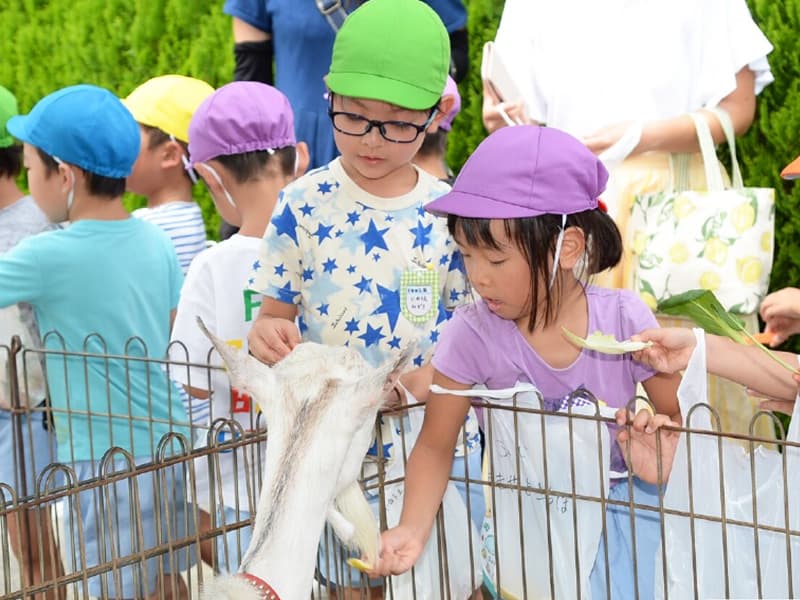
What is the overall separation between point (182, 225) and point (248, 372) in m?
2.82

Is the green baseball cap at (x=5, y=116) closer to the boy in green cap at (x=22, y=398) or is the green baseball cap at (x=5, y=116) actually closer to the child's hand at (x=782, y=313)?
the boy in green cap at (x=22, y=398)

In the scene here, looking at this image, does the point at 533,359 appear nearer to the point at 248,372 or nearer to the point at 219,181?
the point at 248,372

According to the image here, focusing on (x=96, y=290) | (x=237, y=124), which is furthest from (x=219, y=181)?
(x=96, y=290)

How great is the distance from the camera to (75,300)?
144 inches

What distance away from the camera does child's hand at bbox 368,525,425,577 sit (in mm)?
2236

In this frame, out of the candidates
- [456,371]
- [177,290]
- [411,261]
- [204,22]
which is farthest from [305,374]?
[204,22]

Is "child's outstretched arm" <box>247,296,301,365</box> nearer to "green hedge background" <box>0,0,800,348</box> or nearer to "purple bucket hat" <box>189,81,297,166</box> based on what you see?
"purple bucket hat" <box>189,81,297,166</box>

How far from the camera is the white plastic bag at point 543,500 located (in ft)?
7.60

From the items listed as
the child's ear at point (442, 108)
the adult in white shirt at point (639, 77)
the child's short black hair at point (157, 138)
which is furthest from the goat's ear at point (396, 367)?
the child's short black hair at point (157, 138)

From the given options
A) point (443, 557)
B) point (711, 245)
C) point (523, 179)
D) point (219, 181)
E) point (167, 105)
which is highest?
point (167, 105)

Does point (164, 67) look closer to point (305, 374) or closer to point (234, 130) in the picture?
point (234, 130)

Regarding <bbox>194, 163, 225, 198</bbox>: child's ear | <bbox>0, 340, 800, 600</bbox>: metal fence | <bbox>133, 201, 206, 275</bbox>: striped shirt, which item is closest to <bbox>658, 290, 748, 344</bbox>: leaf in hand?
<bbox>0, 340, 800, 600</bbox>: metal fence

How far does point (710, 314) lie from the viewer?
225 cm

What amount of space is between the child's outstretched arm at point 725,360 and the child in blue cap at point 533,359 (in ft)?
0.54
